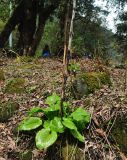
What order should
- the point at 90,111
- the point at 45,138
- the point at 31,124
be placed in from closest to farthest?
the point at 45,138 → the point at 31,124 → the point at 90,111

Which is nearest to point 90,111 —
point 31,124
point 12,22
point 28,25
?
point 31,124

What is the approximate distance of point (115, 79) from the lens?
24.5 ft

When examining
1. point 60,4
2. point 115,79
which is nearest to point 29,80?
point 115,79

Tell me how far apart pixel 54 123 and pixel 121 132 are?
861 millimetres

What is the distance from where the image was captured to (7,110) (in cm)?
623

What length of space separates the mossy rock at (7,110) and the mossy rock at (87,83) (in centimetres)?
95

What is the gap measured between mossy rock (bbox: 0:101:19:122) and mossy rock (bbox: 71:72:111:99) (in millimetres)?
945

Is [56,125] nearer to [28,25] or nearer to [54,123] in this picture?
[54,123]

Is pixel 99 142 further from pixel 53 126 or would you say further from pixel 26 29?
pixel 26 29

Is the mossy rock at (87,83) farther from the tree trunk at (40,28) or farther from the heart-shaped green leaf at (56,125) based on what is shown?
the tree trunk at (40,28)

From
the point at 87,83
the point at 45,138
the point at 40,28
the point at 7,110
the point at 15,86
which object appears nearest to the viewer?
the point at 45,138

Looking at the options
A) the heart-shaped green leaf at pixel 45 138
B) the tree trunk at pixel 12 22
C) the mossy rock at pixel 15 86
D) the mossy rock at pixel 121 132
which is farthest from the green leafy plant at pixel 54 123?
the tree trunk at pixel 12 22

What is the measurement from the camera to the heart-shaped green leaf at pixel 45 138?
467cm

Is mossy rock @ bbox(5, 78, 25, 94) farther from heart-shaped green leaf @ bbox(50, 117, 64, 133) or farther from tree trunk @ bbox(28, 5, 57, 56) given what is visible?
tree trunk @ bbox(28, 5, 57, 56)
